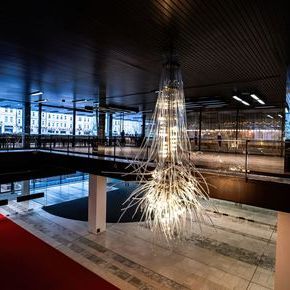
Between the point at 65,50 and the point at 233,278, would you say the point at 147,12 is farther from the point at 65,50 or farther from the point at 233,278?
the point at 233,278

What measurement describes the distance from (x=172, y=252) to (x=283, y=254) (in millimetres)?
3723

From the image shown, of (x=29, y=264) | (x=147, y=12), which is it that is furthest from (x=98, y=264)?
(x=147, y=12)

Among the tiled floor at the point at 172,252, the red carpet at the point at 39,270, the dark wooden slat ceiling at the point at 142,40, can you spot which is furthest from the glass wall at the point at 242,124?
the red carpet at the point at 39,270

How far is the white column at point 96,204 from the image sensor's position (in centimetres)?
893

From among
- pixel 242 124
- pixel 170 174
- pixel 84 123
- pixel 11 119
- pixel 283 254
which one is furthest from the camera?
pixel 84 123

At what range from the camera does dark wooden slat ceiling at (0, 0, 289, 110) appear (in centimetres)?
286

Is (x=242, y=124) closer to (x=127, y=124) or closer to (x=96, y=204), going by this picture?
(x=127, y=124)

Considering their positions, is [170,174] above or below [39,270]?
above

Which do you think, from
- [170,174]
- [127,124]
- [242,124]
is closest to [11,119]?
[127,124]

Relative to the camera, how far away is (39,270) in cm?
629

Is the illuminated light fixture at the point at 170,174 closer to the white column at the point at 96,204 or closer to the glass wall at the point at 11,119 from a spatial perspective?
the white column at the point at 96,204

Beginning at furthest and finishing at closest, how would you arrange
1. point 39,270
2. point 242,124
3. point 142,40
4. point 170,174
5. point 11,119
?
1. point 11,119
2. point 242,124
3. point 39,270
4. point 142,40
5. point 170,174

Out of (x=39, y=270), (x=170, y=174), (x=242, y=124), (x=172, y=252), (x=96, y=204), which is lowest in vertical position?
(x=172, y=252)

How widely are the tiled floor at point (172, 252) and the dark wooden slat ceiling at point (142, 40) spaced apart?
540 centimetres
